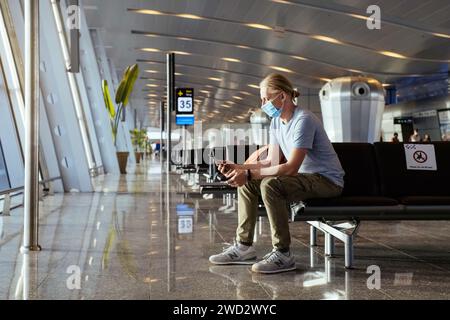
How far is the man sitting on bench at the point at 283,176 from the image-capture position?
Answer: 4012 mm

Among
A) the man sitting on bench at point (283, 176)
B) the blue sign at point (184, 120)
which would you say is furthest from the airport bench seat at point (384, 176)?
the blue sign at point (184, 120)

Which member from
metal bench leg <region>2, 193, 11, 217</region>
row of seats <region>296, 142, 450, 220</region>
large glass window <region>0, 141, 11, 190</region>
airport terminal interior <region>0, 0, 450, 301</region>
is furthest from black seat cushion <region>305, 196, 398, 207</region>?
large glass window <region>0, 141, 11, 190</region>

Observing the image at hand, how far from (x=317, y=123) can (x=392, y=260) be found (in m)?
1.24

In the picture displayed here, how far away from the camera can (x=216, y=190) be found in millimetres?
6637

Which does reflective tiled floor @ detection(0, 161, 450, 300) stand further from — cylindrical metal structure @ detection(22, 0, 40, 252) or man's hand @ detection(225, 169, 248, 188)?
man's hand @ detection(225, 169, 248, 188)

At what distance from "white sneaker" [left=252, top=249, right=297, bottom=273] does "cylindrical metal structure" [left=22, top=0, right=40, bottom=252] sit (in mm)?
1959

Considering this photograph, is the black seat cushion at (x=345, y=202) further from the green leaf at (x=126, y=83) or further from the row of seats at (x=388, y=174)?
the green leaf at (x=126, y=83)

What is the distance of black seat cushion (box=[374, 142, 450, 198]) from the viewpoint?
4785 mm

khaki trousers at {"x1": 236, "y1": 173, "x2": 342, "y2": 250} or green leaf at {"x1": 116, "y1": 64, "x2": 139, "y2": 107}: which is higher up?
green leaf at {"x1": 116, "y1": 64, "x2": 139, "y2": 107}

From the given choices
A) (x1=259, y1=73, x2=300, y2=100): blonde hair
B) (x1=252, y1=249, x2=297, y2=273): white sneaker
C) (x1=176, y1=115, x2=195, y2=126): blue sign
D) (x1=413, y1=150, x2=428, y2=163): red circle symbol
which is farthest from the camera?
(x1=176, y1=115, x2=195, y2=126): blue sign

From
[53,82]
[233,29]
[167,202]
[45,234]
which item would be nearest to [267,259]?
[45,234]

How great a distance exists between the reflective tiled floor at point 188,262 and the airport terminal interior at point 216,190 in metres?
0.02
